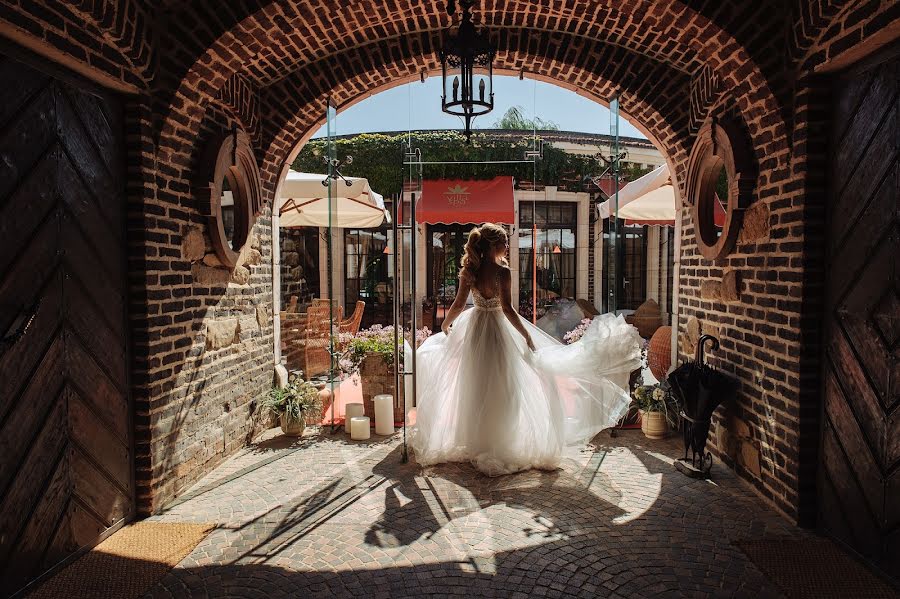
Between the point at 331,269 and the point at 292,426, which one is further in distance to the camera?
the point at 292,426

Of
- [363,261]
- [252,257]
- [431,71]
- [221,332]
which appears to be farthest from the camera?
[363,261]

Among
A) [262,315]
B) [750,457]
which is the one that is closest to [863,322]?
[750,457]

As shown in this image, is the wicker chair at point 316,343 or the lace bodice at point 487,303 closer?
the lace bodice at point 487,303

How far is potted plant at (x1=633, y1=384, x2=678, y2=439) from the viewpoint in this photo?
542 cm

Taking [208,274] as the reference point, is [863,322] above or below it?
below

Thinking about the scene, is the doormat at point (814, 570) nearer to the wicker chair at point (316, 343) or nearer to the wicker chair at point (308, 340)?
the wicker chair at point (308, 340)

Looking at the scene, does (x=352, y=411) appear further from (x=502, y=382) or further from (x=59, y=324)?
(x=59, y=324)

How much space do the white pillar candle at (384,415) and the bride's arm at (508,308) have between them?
161cm

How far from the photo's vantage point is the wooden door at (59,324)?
275 cm

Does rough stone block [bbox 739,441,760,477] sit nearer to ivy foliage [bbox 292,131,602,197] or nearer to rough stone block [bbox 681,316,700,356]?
rough stone block [bbox 681,316,700,356]

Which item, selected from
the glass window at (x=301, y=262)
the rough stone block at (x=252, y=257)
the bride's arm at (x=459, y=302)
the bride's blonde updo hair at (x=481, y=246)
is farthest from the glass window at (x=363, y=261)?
the bride's blonde updo hair at (x=481, y=246)

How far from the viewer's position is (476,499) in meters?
3.96

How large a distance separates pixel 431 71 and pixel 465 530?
14.2 ft

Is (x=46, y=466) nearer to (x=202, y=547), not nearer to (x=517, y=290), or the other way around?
(x=202, y=547)
